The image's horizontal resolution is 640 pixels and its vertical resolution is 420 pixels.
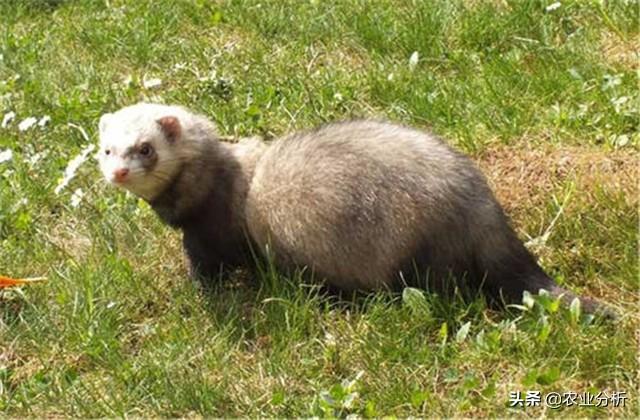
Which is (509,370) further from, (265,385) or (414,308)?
(265,385)

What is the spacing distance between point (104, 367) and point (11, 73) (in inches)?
106

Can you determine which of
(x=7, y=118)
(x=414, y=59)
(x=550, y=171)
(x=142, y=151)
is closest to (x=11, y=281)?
(x=142, y=151)

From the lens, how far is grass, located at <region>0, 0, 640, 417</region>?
3.21 m

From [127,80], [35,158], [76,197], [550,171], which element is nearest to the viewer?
[550,171]

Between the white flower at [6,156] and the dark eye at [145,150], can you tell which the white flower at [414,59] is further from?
the white flower at [6,156]

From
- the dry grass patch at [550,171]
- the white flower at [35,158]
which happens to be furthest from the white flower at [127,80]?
the dry grass patch at [550,171]

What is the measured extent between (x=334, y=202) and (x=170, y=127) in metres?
0.75

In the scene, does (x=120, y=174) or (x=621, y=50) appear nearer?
(x=120, y=174)

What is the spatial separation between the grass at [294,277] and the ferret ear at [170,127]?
467 mm

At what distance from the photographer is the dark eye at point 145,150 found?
3821 mm

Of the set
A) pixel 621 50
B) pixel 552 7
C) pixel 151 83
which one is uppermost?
pixel 552 7

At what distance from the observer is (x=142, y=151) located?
151 inches

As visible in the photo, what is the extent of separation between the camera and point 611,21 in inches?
199

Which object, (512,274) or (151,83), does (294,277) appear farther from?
(151,83)
